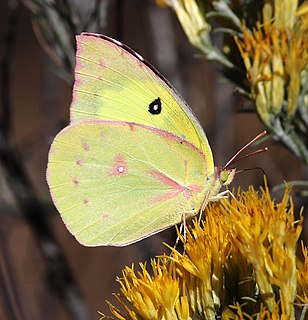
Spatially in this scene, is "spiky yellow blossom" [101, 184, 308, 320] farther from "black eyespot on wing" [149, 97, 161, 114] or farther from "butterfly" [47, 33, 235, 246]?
"black eyespot on wing" [149, 97, 161, 114]

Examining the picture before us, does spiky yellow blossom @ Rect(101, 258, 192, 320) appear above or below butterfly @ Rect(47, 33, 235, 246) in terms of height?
below

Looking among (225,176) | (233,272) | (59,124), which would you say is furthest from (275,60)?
(59,124)

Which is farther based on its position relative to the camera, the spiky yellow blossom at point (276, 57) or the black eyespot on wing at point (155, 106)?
the black eyespot on wing at point (155, 106)

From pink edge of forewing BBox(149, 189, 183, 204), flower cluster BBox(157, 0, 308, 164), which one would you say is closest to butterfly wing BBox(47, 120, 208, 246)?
pink edge of forewing BBox(149, 189, 183, 204)

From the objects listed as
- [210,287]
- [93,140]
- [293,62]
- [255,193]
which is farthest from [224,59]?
[210,287]

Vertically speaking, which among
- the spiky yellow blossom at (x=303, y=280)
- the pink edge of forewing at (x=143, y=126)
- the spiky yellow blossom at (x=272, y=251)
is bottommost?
the spiky yellow blossom at (x=303, y=280)

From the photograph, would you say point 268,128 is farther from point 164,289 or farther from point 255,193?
point 164,289

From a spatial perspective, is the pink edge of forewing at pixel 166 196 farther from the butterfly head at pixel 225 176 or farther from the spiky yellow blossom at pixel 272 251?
the spiky yellow blossom at pixel 272 251

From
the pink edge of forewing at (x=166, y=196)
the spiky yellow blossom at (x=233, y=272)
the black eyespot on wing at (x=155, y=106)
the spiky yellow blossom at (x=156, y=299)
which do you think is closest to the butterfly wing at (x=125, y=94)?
the black eyespot on wing at (x=155, y=106)

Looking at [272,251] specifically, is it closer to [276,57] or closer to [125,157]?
[276,57]
